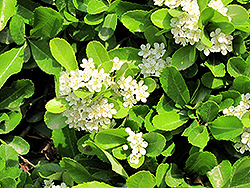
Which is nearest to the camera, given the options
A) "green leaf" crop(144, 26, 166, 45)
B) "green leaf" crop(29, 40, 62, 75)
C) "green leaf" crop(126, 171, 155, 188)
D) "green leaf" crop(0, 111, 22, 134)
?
"green leaf" crop(126, 171, 155, 188)

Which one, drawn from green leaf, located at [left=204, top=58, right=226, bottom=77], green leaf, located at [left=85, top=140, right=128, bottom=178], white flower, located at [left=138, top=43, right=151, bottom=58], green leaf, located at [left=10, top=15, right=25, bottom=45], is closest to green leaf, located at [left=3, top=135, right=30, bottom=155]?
green leaf, located at [left=10, top=15, right=25, bottom=45]

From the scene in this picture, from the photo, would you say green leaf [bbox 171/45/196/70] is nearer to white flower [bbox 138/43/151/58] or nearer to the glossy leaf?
white flower [bbox 138/43/151/58]

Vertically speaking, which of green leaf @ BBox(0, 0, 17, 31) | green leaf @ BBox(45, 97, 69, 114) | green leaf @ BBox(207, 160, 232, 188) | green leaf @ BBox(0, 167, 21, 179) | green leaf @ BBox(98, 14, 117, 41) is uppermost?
green leaf @ BBox(0, 0, 17, 31)

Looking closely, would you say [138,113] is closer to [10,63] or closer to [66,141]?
[66,141]

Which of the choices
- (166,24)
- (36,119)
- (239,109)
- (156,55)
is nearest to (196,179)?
(239,109)

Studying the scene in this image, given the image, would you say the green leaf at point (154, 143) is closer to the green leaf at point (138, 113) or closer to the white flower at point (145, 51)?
the green leaf at point (138, 113)

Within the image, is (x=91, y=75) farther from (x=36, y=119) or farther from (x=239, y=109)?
(x=36, y=119)

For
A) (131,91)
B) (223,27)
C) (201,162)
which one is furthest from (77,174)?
(223,27)
